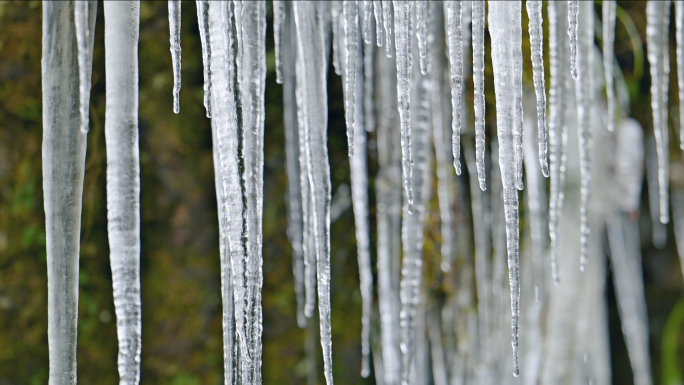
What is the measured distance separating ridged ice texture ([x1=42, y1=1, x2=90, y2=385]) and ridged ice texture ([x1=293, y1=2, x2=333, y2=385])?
34 centimetres

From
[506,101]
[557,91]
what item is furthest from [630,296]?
[506,101]

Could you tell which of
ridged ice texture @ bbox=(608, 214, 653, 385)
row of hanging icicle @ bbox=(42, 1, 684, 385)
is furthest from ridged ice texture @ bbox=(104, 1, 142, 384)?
ridged ice texture @ bbox=(608, 214, 653, 385)

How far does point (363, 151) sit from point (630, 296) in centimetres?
100

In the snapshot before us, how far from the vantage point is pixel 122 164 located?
2.25ft

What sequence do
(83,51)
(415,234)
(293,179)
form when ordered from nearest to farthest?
(83,51) → (415,234) → (293,179)

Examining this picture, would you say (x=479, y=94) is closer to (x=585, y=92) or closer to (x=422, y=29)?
(x=422, y=29)

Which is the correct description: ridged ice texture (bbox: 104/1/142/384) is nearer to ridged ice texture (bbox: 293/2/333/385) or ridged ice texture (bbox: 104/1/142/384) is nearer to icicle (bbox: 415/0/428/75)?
ridged ice texture (bbox: 293/2/333/385)

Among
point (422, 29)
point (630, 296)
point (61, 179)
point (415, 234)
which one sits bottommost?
point (630, 296)

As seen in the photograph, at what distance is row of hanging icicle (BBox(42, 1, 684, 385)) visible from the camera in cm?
70

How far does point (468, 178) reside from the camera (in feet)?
4.58

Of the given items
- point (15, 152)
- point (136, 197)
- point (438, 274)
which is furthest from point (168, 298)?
point (438, 274)

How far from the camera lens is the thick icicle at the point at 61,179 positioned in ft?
2.33

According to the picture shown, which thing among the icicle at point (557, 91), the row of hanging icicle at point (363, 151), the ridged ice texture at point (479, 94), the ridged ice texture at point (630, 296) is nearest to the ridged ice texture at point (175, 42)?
the row of hanging icicle at point (363, 151)

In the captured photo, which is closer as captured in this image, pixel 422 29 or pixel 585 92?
pixel 422 29
